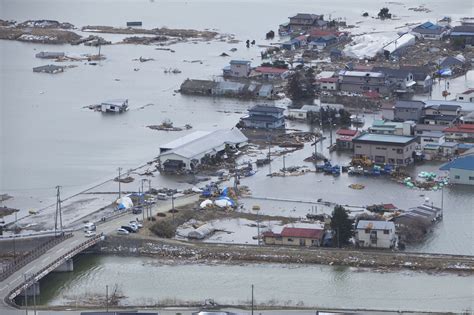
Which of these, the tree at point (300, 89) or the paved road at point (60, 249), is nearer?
the paved road at point (60, 249)

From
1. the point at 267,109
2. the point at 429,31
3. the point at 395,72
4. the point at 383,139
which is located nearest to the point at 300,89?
the point at 395,72

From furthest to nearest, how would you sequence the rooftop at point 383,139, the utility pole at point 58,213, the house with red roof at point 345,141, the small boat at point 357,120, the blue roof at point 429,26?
the blue roof at point 429,26
the small boat at point 357,120
the house with red roof at point 345,141
the rooftop at point 383,139
the utility pole at point 58,213

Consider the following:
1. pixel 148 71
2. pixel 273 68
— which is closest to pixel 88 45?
pixel 148 71

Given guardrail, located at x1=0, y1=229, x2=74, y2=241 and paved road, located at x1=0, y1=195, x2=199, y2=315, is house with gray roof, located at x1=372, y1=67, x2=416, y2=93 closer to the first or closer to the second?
paved road, located at x1=0, y1=195, x2=199, y2=315

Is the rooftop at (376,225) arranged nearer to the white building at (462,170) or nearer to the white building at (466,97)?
the white building at (462,170)

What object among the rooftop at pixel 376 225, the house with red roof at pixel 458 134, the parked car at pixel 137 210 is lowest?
the parked car at pixel 137 210

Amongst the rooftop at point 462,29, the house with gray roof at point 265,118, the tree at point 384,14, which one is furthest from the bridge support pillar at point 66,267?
the tree at point 384,14

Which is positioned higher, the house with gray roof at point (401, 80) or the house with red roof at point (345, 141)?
the house with gray roof at point (401, 80)

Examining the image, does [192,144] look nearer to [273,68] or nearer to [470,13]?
[273,68]
